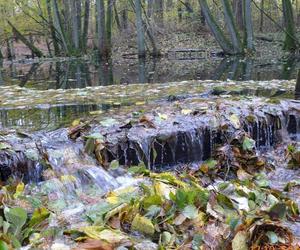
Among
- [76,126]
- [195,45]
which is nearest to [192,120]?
[76,126]

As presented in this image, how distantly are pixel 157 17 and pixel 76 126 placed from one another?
829 inches

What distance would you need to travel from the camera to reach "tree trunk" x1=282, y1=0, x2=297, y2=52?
16.1 metres

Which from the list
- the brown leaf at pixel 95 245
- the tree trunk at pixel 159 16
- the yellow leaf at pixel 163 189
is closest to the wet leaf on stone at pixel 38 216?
the brown leaf at pixel 95 245

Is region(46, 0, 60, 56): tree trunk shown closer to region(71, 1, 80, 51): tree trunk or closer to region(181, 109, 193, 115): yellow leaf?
region(71, 1, 80, 51): tree trunk

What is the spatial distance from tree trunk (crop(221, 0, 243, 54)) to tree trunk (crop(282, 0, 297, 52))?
1789mm

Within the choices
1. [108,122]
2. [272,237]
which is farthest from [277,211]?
[108,122]

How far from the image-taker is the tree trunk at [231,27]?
15336 millimetres

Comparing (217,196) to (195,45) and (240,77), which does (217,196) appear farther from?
(195,45)

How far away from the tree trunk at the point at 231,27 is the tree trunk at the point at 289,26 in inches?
70.5

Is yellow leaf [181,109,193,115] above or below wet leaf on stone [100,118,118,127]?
above

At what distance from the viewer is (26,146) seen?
13.4 ft

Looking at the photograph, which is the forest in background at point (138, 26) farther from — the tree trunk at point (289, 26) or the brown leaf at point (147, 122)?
the brown leaf at point (147, 122)

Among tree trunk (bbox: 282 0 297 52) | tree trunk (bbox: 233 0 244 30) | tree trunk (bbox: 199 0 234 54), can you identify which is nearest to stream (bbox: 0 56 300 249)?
tree trunk (bbox: 199 0 234 54)

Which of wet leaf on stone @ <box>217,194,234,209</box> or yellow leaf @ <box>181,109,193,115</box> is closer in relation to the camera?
wet leaf on stone @ <box>217,194,234,209</box>
